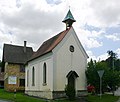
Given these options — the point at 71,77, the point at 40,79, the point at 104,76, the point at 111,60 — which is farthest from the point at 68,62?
the point at 111,60

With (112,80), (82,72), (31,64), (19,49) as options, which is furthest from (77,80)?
(19,49)

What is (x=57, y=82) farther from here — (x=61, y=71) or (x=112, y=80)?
(x=112, y=80)

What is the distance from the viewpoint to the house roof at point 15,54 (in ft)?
193

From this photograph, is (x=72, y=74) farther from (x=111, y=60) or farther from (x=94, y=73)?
(x=111, y=60)

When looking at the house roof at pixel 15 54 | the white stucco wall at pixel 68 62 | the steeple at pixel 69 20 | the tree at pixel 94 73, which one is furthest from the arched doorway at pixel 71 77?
the house roof at pixel 15 54

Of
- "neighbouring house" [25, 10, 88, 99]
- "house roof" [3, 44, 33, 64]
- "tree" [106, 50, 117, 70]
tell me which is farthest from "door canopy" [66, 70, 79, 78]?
"house roof" [3, 44, 33, 64]

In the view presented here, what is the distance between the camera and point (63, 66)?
1393 inches

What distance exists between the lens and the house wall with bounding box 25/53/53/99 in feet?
115

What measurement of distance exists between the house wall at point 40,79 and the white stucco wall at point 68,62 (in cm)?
88

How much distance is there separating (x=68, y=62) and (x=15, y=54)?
88.4 feet

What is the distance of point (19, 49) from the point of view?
63.2 meters

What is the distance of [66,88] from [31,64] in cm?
1271

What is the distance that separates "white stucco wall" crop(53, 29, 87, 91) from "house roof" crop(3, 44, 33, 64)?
24.4 m

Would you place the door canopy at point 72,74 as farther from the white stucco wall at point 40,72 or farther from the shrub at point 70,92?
the shrub at point 70,92
